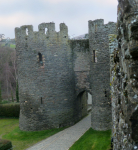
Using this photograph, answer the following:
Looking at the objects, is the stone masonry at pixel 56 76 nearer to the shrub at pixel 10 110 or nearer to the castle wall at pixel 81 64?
the castle wall at pixel 81 64

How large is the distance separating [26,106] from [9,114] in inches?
261

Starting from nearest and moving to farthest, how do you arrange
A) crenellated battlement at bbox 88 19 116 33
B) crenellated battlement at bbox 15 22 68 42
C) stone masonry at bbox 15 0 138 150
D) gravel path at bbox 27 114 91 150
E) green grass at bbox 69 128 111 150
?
green grass at bbox 69 128 111 150 → gravel path at bbox 27 114 91 150 → crenellated battlement at bbox 88 19 116 33 → stone masonry at bbox 15 0 138 150 → crenellated battlement at bbox 15 22 68 42

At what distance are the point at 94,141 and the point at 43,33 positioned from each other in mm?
7653

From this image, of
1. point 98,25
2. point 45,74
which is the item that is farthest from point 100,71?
point 45,74

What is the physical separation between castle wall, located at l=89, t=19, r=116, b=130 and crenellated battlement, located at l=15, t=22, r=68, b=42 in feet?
7.75

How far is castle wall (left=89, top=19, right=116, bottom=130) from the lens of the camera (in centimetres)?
1105

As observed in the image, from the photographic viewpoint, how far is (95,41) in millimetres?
11406

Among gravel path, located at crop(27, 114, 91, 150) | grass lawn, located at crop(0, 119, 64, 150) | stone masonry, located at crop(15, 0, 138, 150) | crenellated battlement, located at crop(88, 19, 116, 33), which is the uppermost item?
crenellated battlement, located at crop(88, 19, 116, 33)

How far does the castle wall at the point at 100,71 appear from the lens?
11047 mm

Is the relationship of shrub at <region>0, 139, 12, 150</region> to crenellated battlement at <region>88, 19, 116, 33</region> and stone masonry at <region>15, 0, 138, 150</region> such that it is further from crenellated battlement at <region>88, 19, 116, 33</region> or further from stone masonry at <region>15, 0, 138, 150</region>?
crenellated battlement at <region>88, 19, 116, 33</region>

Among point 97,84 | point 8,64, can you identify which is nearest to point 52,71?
point 97,84

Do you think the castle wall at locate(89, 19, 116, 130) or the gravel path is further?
the castle wall at locate(89, 19, 116, 130)

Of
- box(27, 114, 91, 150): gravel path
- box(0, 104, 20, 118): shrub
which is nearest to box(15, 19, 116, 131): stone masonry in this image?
box(27, 114, 91, 150): gravel path

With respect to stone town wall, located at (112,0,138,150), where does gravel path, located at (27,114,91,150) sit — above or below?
below
